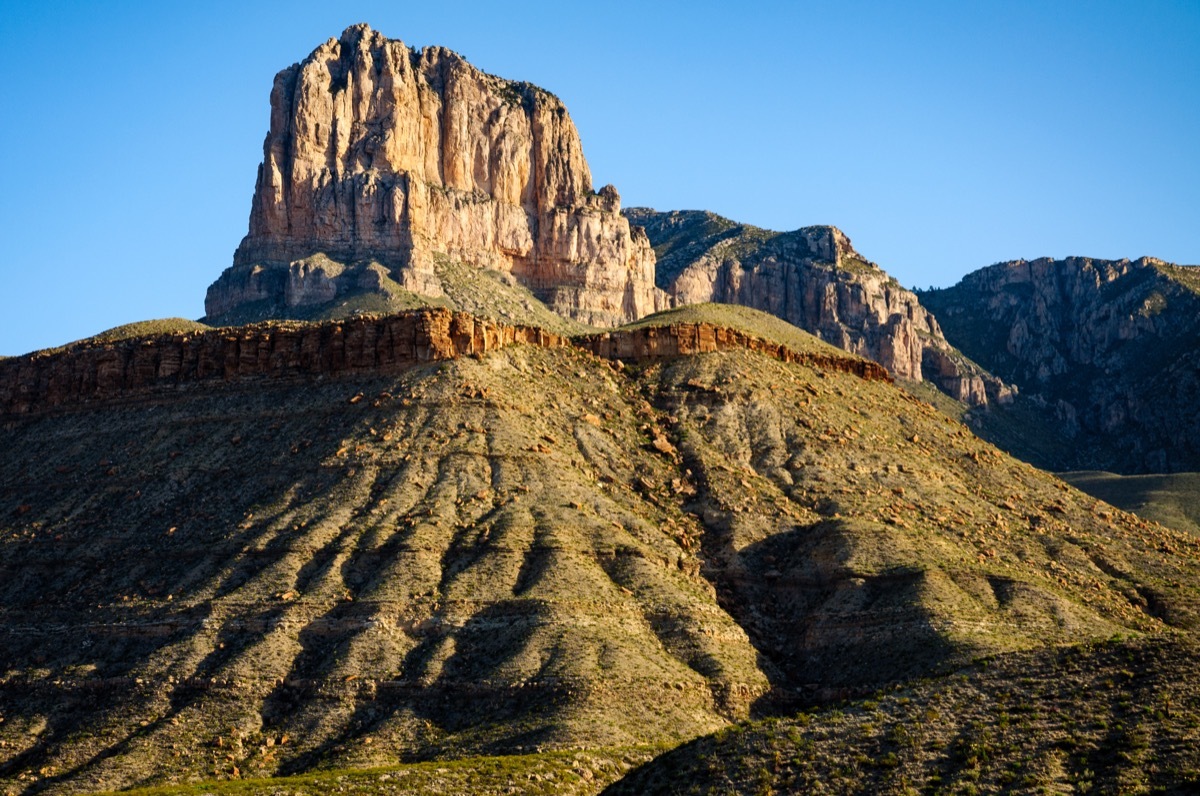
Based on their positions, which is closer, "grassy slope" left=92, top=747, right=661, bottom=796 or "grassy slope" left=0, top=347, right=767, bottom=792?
"grassy slope" left=92, top=747, right=661, bottom=796

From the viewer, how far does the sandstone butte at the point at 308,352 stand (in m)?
116

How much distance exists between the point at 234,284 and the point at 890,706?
480 ft

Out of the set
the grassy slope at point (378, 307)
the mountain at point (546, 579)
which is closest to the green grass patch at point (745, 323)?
the mountain at point (546, 579)

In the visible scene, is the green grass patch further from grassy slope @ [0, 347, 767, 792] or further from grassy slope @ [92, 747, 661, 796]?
grassy slope @ [92, 747, 661, 796]

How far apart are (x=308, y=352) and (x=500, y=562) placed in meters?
32.3

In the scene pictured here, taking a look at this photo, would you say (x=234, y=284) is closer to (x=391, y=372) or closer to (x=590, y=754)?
(x=391, y=372)

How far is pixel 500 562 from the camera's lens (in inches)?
3622

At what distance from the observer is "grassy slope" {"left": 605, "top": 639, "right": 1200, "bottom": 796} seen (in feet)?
182

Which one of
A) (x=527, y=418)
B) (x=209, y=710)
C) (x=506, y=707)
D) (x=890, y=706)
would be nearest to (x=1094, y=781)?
(x=890, y=706)

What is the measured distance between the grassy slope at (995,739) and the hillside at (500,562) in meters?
15.7

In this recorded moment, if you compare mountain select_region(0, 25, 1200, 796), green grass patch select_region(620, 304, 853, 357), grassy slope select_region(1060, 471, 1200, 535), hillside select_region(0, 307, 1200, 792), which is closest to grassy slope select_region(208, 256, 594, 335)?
green grass patch select_region(620, 304, 853, 357)

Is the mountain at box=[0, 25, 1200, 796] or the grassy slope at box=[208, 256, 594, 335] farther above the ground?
the grassy slope at box=[208, 256, 594, 335]

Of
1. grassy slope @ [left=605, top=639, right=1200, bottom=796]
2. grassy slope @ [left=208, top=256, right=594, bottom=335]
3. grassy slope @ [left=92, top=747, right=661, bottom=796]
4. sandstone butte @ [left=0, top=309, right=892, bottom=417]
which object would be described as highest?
grassy slope @ [left=208, top=256, right=594, bottom=335]

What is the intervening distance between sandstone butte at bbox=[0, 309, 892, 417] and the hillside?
1054 millimetres
